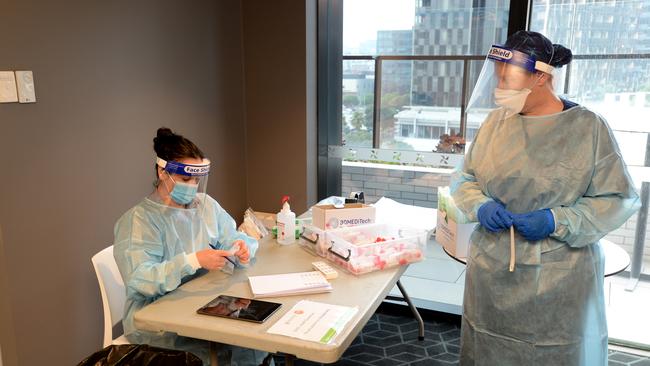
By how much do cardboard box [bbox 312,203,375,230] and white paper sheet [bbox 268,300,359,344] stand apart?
0.60 meters

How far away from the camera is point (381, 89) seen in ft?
10.3

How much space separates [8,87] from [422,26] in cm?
211

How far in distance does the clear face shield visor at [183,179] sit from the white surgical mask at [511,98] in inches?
41.4

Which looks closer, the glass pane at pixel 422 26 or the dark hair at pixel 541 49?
the dark hair at pixel 541 49

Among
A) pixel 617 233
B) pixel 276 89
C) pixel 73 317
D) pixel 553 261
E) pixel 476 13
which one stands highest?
pixel 476 13

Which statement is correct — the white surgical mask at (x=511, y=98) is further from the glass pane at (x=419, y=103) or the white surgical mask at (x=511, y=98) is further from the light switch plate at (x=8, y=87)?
the light switch plate at (x=8, y=87)

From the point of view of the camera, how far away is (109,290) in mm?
1952

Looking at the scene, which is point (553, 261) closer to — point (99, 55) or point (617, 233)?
point (617, 233)

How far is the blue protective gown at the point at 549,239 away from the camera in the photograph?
173cm

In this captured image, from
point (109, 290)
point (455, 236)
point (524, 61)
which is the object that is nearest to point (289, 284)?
point (109, 290)

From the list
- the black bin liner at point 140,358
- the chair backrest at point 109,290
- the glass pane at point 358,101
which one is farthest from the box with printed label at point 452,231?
the chair backrest at point 109,290

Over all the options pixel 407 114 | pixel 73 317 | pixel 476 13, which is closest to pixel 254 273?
pixel 73 317

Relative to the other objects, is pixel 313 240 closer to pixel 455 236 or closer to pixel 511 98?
pixel 455 236

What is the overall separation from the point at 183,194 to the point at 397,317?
182 cm
